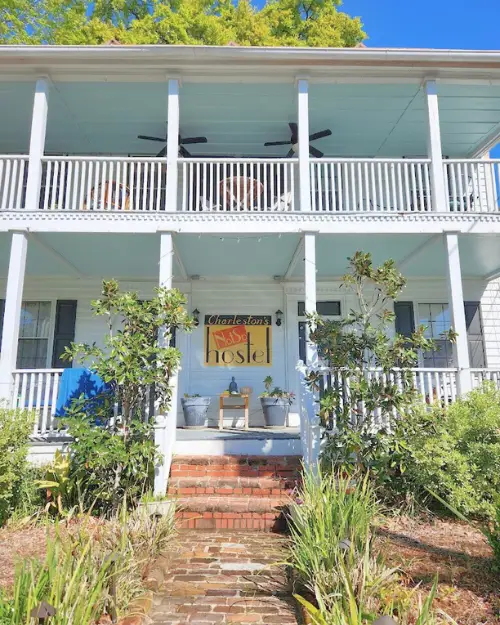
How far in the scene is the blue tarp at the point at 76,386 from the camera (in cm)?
729

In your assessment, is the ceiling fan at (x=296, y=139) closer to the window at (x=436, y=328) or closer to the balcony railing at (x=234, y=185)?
the balcony railing at (x=234, y=185)

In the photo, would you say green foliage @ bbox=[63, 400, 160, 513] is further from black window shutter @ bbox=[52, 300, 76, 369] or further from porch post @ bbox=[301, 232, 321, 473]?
black window shutter @ bbox=[52, 300, 76, 369]

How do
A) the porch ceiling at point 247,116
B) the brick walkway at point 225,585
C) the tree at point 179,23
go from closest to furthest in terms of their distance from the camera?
the brick walkway at point 225,585, the porch ceiling at point 247,116, the tree at point 179,23

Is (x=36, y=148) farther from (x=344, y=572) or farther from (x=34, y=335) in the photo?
(x=344, y=572)

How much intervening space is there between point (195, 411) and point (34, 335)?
12.9 ft

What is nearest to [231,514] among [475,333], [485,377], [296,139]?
[485,377]

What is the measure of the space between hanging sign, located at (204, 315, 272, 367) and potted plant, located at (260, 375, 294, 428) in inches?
35.9

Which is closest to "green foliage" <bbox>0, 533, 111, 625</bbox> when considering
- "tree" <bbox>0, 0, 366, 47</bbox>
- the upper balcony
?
the upper balcony

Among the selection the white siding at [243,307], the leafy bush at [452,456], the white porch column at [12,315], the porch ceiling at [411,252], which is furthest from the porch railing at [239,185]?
the leafy bush at [452,456]

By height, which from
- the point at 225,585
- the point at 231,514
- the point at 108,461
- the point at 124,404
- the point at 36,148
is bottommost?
the point at 225,585

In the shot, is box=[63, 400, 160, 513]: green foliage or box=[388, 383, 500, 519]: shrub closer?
box=[388, 383, 500, 519]: shrub

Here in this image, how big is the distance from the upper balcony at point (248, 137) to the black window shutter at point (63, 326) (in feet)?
7.32

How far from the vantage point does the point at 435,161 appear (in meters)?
7.88

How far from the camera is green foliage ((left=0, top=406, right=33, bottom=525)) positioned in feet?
17.5
